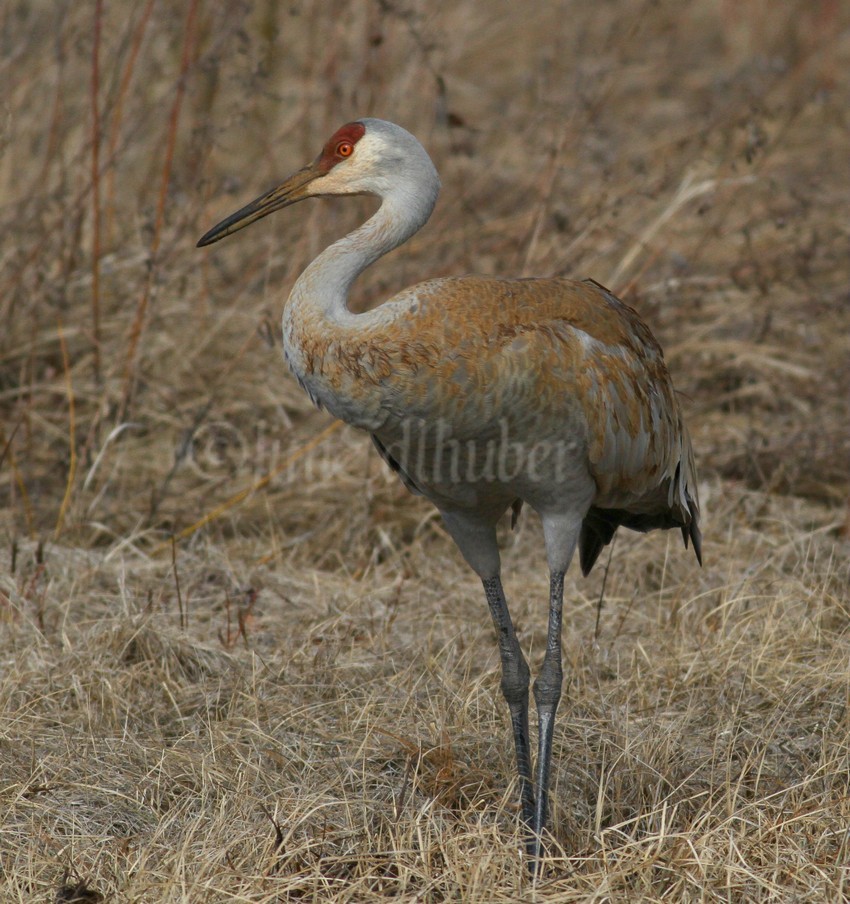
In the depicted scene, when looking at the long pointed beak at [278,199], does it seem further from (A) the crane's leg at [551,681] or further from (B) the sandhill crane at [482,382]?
(A) the crane's leg at [551,681]

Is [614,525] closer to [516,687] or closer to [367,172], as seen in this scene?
[516,687]

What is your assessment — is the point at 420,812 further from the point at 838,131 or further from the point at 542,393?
the point at 838,131

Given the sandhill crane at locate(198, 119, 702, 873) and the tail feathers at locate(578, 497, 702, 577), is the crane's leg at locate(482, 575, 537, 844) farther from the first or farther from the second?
the tail feathers at locate(578, 497, 702, 577)

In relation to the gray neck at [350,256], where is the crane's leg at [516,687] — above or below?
below

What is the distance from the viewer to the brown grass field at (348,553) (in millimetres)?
2992

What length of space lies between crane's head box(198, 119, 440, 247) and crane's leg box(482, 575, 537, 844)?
3.30ft

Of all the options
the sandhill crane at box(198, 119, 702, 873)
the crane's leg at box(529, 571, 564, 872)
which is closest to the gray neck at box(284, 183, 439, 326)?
the sandhill crane at box(198, 119, 702, 873)

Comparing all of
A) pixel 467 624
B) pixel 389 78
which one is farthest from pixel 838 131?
pixel 467 624

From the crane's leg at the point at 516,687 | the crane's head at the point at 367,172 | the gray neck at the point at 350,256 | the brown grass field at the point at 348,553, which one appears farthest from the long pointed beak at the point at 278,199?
the brown grass field at the point at 348,553

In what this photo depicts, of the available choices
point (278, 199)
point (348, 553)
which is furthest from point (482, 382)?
point (348, 553)

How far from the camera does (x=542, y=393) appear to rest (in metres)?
3.07

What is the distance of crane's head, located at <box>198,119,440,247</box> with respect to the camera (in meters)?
3.15

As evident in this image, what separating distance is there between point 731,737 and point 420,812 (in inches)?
37.8

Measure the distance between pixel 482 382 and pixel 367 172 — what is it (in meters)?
0.60
